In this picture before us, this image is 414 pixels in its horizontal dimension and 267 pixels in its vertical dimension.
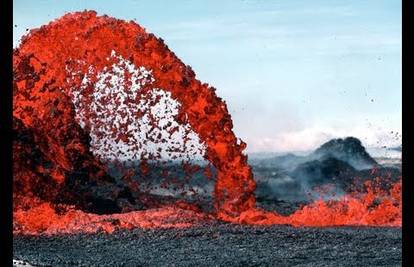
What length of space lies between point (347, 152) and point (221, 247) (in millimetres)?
23741

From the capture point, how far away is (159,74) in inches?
766

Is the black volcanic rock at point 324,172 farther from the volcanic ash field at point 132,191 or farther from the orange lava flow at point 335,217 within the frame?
the orange lava flow at point 335,217

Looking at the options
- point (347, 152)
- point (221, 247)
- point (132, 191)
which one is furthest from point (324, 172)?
point (221, 247)

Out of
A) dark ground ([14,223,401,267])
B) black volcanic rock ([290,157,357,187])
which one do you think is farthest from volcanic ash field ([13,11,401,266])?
black volcanic rock ([290,157,357,187])

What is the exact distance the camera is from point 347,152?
36.8 meters

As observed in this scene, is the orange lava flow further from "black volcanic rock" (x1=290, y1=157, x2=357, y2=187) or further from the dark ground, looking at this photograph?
"black volcanic rock" (x1=290, y1=157, x2=357, y2=187)

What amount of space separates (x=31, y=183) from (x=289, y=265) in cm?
1075

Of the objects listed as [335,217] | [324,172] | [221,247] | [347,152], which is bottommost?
[221,247]

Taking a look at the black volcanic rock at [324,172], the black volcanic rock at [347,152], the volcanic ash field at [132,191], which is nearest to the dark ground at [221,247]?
the volcanic ash field at [132,191]

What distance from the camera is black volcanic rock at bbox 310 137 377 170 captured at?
118 ft

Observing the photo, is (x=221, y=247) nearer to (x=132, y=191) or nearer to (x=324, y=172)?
(x=132, y=191)

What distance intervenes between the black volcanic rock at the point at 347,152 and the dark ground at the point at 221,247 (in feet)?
63.2

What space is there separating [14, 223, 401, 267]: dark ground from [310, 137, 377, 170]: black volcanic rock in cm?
1927

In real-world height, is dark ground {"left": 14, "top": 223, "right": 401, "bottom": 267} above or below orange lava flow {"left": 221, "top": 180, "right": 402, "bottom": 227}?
below
